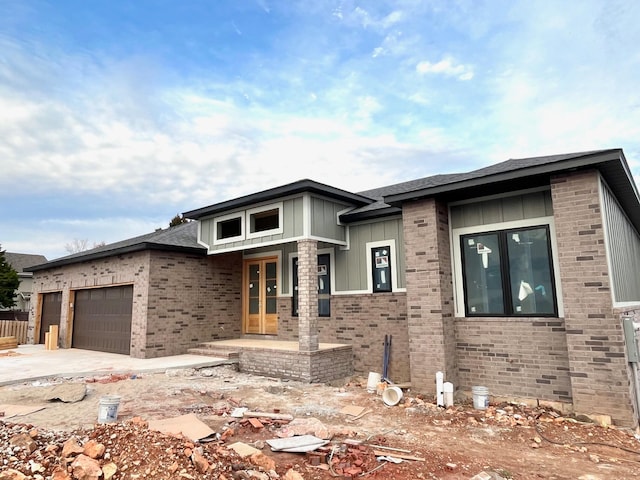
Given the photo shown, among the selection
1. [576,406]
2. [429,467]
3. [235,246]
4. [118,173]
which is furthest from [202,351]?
[118,173]

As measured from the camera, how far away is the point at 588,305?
547 cm

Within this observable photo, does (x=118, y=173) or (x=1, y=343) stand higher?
(x=118, y=173)

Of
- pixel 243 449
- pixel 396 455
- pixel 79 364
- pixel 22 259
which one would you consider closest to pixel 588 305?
pixel 396 455

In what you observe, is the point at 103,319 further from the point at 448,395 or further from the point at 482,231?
the point at 482,231

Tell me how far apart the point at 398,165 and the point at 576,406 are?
51.8 feet

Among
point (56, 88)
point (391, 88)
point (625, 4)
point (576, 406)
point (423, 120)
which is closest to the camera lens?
point (576, 406)

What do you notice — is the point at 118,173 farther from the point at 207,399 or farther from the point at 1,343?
the point at 207,399

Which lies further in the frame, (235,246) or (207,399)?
(235,246)

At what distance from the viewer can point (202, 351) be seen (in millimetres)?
10297

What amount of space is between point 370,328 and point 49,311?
13.2 metres

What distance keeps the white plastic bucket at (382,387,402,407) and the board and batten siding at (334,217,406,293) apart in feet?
8.48

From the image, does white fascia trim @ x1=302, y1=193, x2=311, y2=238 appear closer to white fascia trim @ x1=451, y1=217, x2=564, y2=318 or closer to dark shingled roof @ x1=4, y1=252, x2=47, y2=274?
white fascia trim @ x1=451, y1=217, x2=564, y2=318

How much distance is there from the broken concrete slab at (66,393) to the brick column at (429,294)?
5.75 meters

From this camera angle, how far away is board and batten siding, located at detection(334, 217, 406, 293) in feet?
28.7
